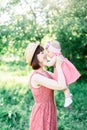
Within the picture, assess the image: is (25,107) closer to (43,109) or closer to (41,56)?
(43,109)

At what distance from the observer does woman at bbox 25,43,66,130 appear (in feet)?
11.7

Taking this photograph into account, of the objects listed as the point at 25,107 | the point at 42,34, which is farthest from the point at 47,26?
the point at 25,107

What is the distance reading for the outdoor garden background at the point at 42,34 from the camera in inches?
319

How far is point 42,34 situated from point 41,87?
6.13 metres

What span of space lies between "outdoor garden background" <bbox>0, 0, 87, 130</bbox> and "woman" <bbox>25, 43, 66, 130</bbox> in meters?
3.43

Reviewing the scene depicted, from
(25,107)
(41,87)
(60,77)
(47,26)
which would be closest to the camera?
(60,77)

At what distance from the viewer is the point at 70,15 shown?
29.0 ft

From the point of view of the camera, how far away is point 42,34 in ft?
32.0

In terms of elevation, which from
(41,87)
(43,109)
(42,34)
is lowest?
(42,34)

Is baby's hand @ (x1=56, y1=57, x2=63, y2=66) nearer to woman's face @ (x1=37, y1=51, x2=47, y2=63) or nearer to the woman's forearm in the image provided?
the woman's forearm

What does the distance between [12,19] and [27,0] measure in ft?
2.44

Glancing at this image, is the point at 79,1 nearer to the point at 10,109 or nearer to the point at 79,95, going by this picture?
the point at 79,95

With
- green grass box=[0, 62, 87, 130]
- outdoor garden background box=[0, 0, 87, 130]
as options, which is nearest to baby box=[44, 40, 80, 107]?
green grass box=[0, 62, 87, 130]

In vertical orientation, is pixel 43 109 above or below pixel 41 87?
below
